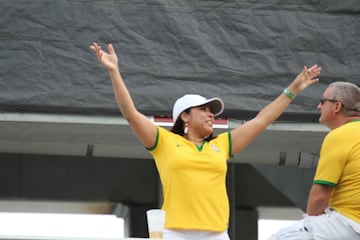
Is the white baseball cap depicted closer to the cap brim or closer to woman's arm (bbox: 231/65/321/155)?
the cap brim

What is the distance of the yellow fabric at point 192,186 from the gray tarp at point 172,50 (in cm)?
270

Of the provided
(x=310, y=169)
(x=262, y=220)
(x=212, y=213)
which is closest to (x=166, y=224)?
(x=212, y=213)

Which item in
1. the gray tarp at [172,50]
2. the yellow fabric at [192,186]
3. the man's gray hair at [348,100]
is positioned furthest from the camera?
the gray tarp at [172,50]

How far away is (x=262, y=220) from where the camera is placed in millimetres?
12898

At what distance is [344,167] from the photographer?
6.09 m

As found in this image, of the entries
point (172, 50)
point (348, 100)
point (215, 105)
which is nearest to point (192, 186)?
point (215, 105)

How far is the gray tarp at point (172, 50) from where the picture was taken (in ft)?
28.9

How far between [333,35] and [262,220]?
405cm

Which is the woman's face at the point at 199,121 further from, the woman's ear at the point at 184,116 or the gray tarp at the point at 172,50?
the gray tarp at the point at 172,50

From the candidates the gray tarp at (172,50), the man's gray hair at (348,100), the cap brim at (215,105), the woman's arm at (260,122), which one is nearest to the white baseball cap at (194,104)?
the cap brim at (215,105)

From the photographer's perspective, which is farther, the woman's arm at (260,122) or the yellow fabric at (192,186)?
the woman's arm at (260,122)

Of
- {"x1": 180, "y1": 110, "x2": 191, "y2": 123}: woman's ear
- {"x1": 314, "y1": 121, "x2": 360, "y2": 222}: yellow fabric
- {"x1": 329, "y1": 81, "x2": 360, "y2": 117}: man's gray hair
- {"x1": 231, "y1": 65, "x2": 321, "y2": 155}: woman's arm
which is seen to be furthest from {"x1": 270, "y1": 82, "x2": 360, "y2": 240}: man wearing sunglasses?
{"x1": 180, "y1": 110, "x2": 191, "y2": 123}: woman's ear

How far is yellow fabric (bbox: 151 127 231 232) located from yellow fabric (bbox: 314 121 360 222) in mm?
499

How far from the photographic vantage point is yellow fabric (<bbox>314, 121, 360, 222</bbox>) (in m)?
6.05
